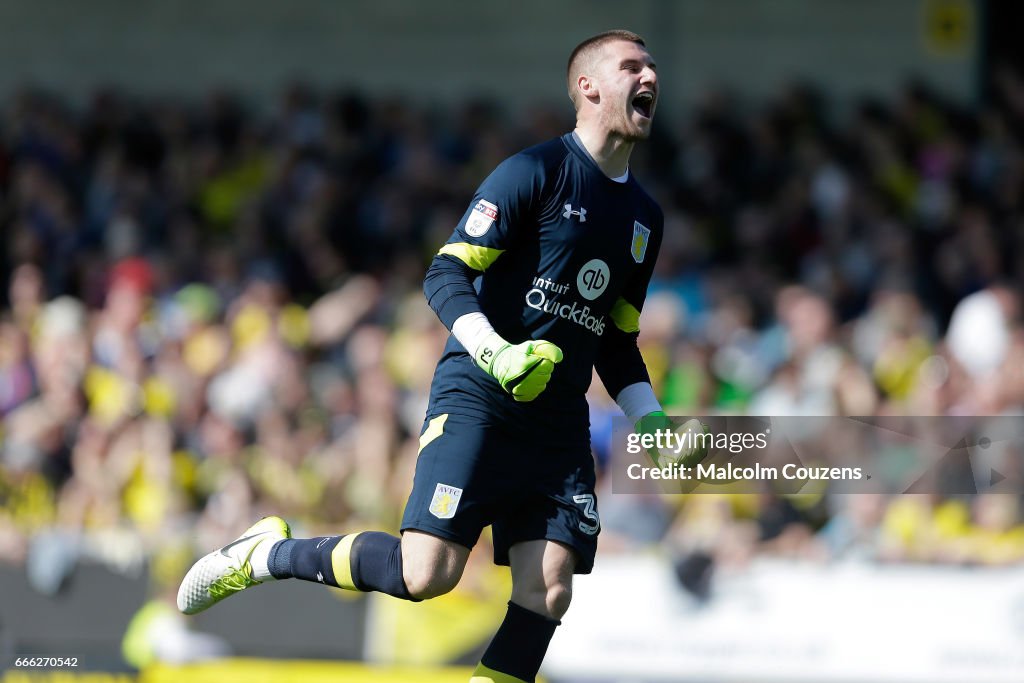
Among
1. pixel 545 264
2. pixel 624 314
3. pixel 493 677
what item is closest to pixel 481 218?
pixel 545 264

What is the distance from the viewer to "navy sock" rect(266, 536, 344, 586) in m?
6.04

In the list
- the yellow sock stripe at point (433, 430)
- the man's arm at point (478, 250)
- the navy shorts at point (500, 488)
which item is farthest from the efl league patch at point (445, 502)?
the man's arm at point (478, 250)

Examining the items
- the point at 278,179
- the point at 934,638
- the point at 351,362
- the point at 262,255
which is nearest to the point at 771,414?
the point at 934,638

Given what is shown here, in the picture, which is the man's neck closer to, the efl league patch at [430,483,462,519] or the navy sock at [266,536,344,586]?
the efl league patch at [430,483,462,519]

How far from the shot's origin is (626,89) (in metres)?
5.82

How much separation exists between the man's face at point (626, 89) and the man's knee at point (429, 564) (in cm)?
173

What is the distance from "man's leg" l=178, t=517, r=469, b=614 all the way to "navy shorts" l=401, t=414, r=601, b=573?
92 millimetres

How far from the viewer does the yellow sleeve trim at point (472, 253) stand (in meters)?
5.72

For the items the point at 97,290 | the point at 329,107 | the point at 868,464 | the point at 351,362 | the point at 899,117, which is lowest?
the point at 868,464

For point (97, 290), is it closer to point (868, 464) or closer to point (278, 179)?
point (278, 179)

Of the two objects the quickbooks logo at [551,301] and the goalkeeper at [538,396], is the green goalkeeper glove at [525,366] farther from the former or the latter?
the quickbooks logo at [551,301]

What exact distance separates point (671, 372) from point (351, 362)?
109 inches

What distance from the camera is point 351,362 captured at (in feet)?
40.3
